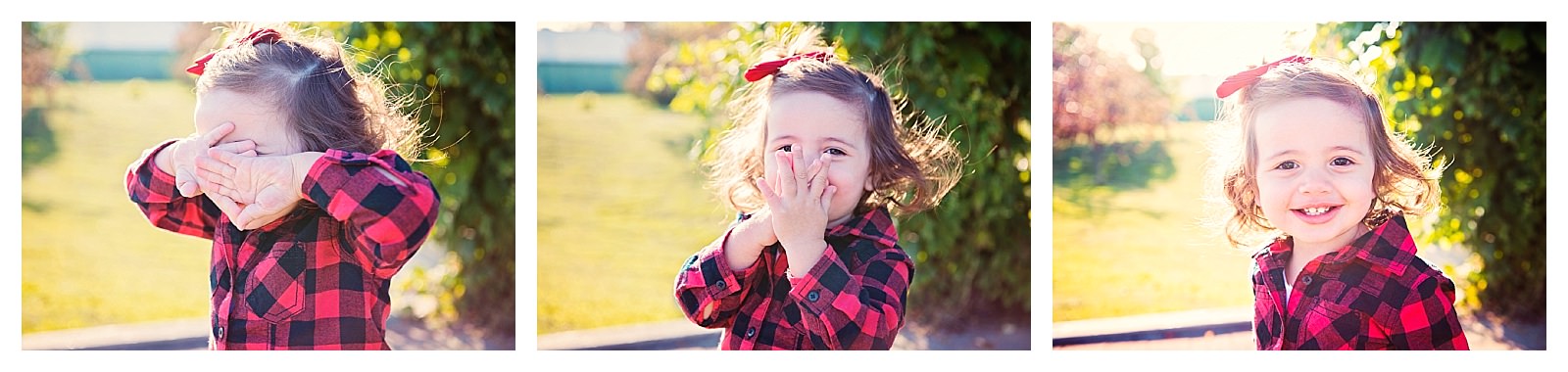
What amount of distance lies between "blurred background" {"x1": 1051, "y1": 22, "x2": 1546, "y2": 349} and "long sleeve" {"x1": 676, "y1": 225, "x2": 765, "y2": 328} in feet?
2.94

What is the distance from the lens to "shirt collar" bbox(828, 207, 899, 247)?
2.71 m

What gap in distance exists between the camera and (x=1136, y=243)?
3.48 meters

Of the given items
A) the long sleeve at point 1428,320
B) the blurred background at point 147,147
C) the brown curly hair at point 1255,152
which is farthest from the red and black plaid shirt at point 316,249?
the long sleeve at point 1428,320

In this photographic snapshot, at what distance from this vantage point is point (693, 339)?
136 inches

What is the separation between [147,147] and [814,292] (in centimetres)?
191

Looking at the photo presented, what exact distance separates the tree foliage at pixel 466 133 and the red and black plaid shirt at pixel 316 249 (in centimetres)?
58

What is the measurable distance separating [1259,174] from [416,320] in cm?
238

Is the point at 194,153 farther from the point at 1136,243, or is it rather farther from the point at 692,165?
the point at 1136,243

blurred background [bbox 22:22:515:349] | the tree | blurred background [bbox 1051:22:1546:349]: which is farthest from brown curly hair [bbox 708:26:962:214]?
the tree

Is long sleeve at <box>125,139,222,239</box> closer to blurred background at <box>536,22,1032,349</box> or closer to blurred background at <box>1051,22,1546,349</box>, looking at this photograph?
blurred background at <box>536,22,1032,349</box>

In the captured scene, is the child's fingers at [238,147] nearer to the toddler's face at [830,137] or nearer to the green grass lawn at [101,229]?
the green grass lawn at [101,229]

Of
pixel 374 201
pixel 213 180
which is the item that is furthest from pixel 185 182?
pixel 374 201
